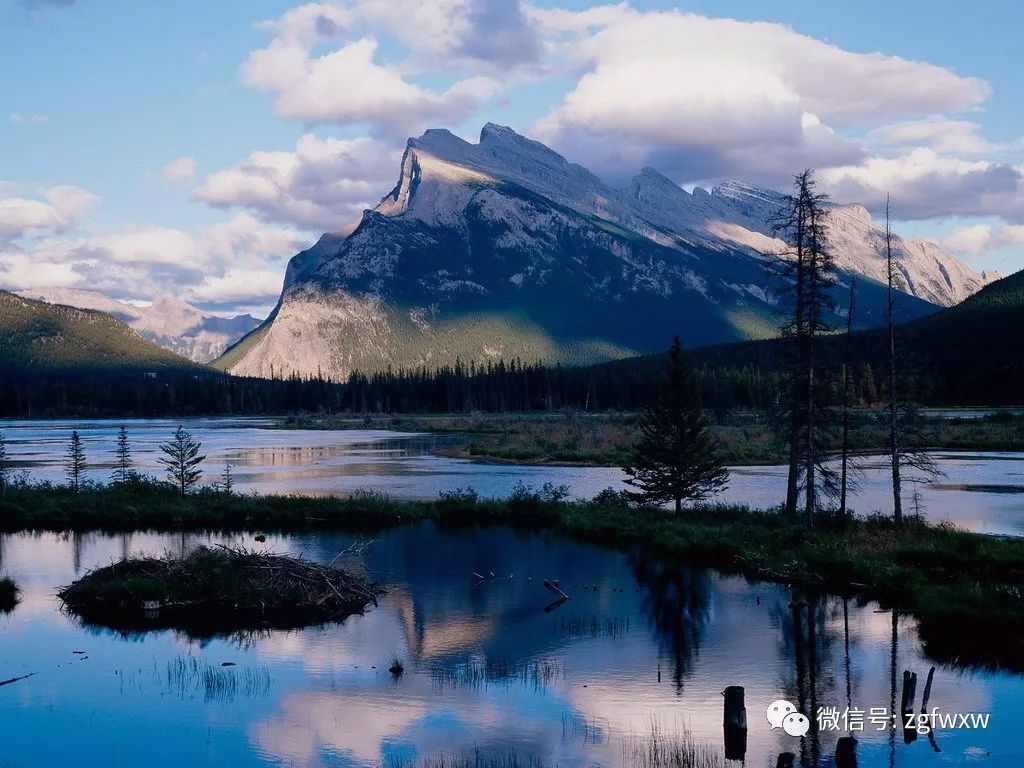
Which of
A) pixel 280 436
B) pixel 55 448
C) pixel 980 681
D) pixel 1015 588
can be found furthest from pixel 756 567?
pixel 280 436

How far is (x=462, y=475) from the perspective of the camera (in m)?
71.1

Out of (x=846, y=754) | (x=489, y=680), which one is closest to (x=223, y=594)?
(x=489, y=680)

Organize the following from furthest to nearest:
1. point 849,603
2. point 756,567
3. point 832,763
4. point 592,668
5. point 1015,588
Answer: point 756,567 < point 849,603 < point 1015,588 < point 592,668 < point 832,763

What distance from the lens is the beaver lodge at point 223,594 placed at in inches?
1129

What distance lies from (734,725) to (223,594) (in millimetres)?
18322

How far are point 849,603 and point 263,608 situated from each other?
18.5 metres

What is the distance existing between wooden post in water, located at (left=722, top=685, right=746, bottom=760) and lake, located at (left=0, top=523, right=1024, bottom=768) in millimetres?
254

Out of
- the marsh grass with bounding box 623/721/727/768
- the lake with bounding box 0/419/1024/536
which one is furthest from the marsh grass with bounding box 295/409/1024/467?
the marsh grass with bounding box 623/721/727/768

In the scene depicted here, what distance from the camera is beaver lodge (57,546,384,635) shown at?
94.1 ft

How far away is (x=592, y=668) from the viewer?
2311 cm

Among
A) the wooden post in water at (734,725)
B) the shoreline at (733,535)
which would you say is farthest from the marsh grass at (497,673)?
the shoreline at (733,535)

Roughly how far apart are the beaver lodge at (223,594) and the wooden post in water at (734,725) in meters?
14.7

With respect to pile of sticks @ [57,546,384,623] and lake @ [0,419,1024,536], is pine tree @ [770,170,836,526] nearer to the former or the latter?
lake @ [0,419,1024,536]

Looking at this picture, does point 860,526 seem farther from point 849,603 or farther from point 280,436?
point 280,436
